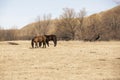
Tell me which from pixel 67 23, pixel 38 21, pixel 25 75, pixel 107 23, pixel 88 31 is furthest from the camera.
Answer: pixel 38 21

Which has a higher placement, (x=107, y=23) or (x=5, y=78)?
(x=107, y=23)

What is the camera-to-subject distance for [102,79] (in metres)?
11.5

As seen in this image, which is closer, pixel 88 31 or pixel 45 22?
pixel 88 31

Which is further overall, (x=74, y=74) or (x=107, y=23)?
(x=107, y=23)

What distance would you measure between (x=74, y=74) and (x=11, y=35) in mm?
94363

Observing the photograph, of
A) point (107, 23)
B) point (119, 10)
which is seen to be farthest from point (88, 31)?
point (119, 10)

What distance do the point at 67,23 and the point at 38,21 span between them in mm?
22849

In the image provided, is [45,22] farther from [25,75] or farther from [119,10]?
[25,75]

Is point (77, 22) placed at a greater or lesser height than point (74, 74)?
greater

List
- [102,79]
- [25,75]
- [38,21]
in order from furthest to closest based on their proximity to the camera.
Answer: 1. [38,21]
2. [25,75]
3. [102,79]

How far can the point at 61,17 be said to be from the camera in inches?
3479

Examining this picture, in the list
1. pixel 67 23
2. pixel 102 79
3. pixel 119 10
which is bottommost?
pixel 102 79

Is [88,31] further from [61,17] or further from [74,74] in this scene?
[74,74]

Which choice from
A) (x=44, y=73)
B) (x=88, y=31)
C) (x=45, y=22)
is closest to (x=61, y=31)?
(x=88, y=31)
